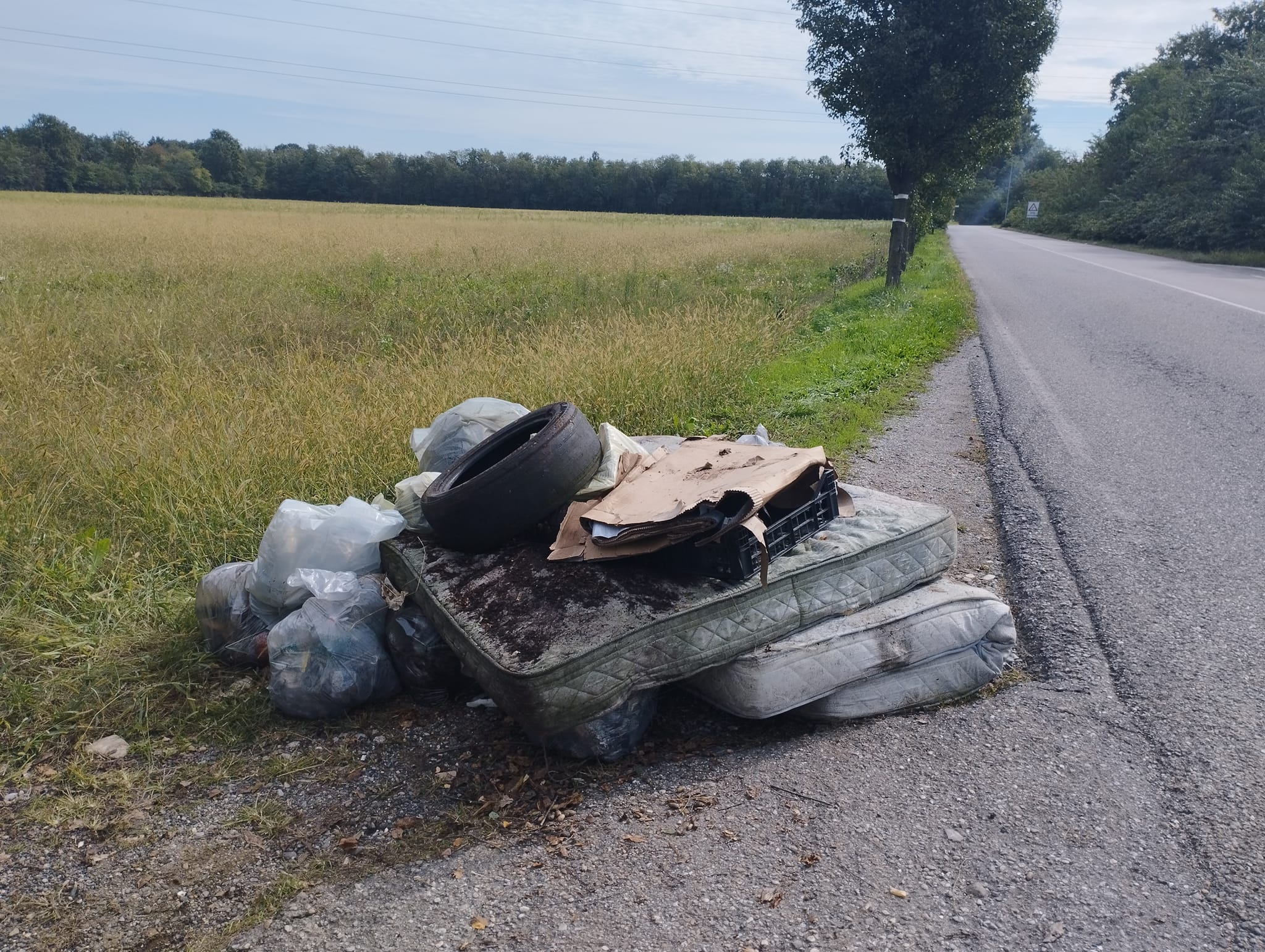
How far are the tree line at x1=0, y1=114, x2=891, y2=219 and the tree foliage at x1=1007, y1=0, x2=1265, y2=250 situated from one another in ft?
73.9

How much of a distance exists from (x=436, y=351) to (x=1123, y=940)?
7566 millimetres

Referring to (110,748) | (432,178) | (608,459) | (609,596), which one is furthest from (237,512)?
(432,178)

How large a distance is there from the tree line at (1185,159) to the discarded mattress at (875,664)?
17.4 meters

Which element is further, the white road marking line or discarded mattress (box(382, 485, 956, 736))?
the white road marking line

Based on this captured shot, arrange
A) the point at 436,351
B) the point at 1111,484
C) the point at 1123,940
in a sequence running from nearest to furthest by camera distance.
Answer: the point at 1123,940 → the point at 1111,484 → the point at 436,351

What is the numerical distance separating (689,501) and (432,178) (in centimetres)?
8011

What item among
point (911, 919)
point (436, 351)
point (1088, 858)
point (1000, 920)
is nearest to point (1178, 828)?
point (1088, 858)

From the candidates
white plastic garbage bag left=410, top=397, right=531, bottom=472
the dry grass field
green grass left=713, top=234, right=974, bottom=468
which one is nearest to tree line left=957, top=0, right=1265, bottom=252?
green grass left=713, top=234, right=974, bottom=468

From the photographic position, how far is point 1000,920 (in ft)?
6.23

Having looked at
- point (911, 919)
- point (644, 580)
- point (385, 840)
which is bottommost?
point (385, 840)

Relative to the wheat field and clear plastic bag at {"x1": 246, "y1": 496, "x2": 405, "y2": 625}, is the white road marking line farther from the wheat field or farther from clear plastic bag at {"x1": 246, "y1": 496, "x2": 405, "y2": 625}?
clear plastic bag at {"x1": 246, "y1": 496, "x2": 405, "y2": 625}

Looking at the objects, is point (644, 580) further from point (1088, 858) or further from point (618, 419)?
point (618, 419)

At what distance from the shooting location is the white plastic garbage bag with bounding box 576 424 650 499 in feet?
10.8

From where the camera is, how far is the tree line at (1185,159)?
24500mm
